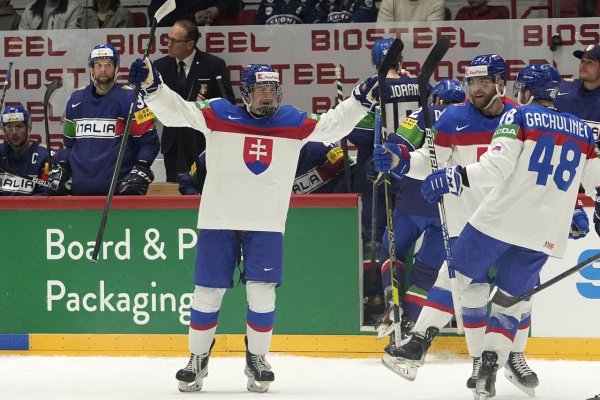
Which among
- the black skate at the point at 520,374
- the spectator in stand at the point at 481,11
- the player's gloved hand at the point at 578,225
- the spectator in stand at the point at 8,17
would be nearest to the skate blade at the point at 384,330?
the black skate at the point at 520,374

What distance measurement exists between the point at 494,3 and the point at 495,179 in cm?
283

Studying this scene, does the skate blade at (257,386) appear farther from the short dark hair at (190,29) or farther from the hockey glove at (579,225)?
the short dark hair at (190,29)

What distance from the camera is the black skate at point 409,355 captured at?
6.48 meters

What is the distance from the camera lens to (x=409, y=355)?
6582mm

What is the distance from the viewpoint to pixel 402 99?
738 centimetres

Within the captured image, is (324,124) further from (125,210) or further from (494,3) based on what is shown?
(494,3)

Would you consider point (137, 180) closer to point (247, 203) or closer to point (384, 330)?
point (247, 203)

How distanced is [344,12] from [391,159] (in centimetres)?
248

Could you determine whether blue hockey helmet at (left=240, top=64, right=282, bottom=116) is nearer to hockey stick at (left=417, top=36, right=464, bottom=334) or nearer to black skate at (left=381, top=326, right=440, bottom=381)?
hockey stick at (left=417, top=36, right=464, bottom=334)

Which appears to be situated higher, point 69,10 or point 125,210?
point 69,10

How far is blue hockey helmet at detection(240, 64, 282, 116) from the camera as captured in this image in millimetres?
6367

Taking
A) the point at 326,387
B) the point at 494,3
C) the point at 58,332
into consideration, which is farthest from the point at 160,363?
the point at 494,3

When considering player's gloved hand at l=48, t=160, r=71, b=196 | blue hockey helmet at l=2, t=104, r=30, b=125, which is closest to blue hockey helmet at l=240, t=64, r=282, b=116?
player's gloved hand at l=48, t=160, r=71, b=196

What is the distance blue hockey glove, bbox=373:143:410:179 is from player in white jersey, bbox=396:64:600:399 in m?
0.29
